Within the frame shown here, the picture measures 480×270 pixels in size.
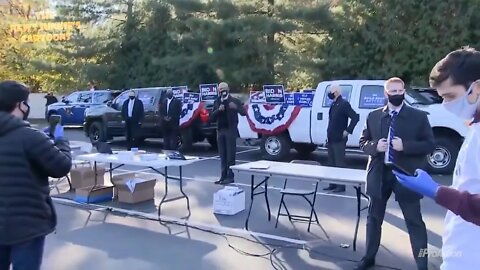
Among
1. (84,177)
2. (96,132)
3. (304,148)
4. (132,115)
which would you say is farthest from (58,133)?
(96,132)

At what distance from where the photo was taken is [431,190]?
7.93ft

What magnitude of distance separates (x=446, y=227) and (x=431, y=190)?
0.96 ft

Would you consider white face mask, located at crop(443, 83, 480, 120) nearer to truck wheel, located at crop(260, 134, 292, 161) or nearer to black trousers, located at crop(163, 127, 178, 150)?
truck wheel, located at crop(260, 134, 292, 161)

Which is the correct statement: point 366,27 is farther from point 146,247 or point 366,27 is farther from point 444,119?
point 146,247

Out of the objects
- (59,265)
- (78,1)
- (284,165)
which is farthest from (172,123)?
(78,1)

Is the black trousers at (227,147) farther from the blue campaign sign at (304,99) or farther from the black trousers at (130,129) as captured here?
the black trousers at (130,129)

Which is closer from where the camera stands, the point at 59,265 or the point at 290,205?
the point at 59,265

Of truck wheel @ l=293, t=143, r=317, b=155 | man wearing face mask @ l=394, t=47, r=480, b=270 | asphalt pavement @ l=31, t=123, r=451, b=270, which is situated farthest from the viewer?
truck wheel @ l=293, t=143, r=317, b=155

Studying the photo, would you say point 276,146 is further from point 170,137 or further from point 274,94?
point 170,137

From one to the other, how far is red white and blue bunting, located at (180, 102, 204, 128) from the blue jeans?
39.6 feet

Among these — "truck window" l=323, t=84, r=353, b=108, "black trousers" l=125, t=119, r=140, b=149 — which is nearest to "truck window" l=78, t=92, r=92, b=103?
"black trousers" l=125, t=119, r=140, b=149

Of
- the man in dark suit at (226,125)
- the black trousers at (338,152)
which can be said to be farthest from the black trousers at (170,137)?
the black trousers at (338,152)

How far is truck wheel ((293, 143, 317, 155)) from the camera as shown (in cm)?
1414

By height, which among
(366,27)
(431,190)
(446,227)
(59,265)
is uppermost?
(366,27)
